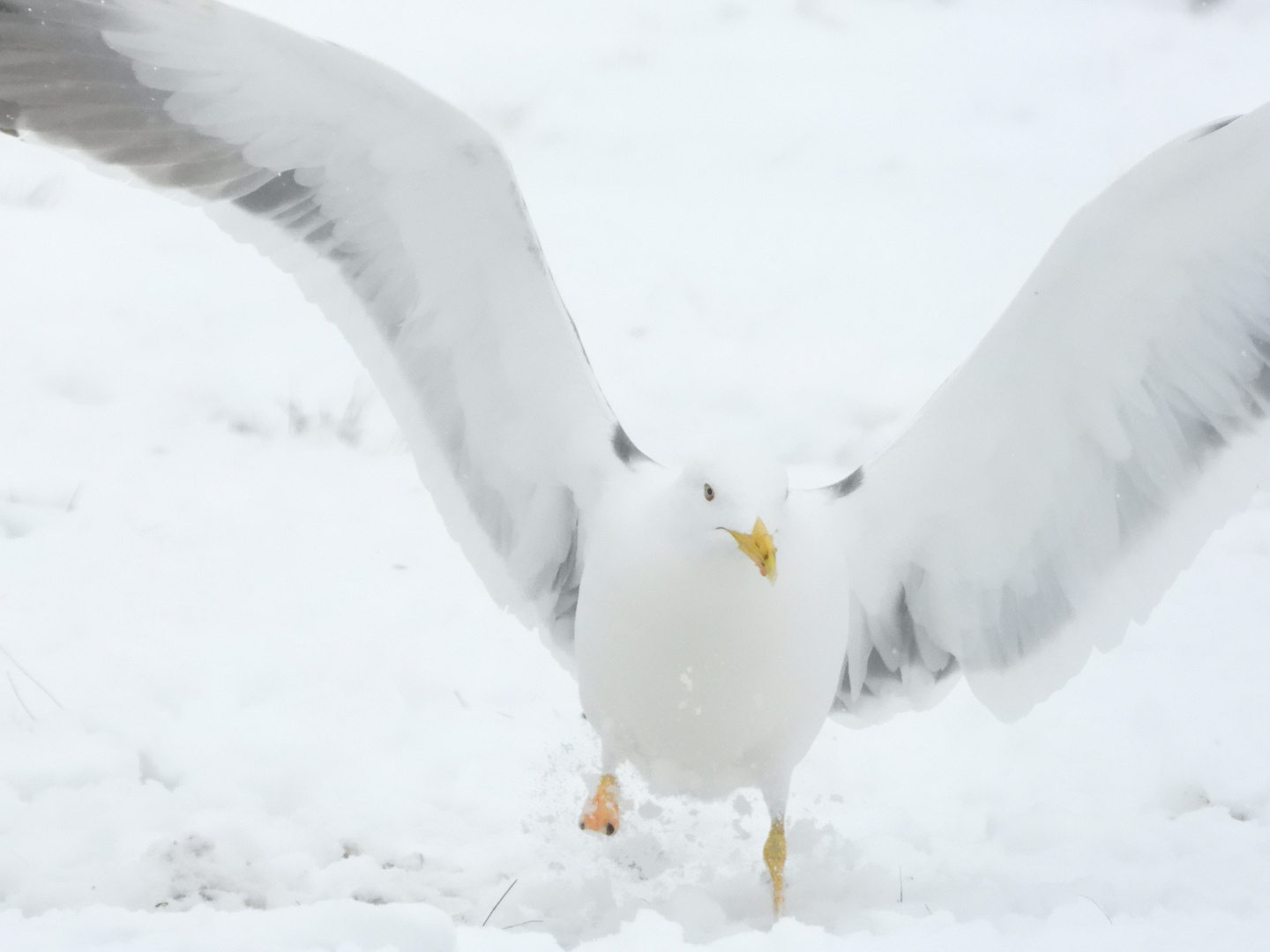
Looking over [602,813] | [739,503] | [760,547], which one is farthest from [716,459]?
[602,813]

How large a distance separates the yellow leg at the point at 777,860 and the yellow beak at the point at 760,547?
79cm

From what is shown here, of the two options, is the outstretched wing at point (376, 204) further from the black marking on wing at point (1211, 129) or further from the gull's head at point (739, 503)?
the black marking on wing at point (1211, 129)

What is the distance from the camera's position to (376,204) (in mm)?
3123

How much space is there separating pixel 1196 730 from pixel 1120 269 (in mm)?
1584

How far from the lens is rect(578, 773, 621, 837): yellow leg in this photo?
2.98m

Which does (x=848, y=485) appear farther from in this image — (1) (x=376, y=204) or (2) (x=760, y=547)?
(1) (x=376, y=204)

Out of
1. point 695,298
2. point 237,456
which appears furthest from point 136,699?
point 695,298

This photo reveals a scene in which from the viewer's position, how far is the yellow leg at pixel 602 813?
2982mm

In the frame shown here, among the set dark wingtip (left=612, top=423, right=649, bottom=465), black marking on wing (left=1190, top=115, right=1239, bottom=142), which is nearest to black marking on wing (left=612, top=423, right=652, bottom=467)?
dark wingtip (left=612, top=423, right=649, bottom=465)

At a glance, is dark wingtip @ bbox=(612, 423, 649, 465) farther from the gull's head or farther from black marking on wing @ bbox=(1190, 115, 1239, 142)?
black marking on wing @ bbox=(1190, 115, 1239, 142)

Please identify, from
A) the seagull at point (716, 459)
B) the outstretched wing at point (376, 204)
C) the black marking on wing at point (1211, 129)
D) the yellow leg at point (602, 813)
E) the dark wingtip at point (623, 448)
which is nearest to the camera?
the black marking on wing at point (1211, 129)

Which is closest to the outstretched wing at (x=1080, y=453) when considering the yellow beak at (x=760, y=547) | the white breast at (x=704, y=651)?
the white breast at (x=704, y=651)

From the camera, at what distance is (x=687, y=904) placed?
9.29ft

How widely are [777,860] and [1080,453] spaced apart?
1.19 metres
